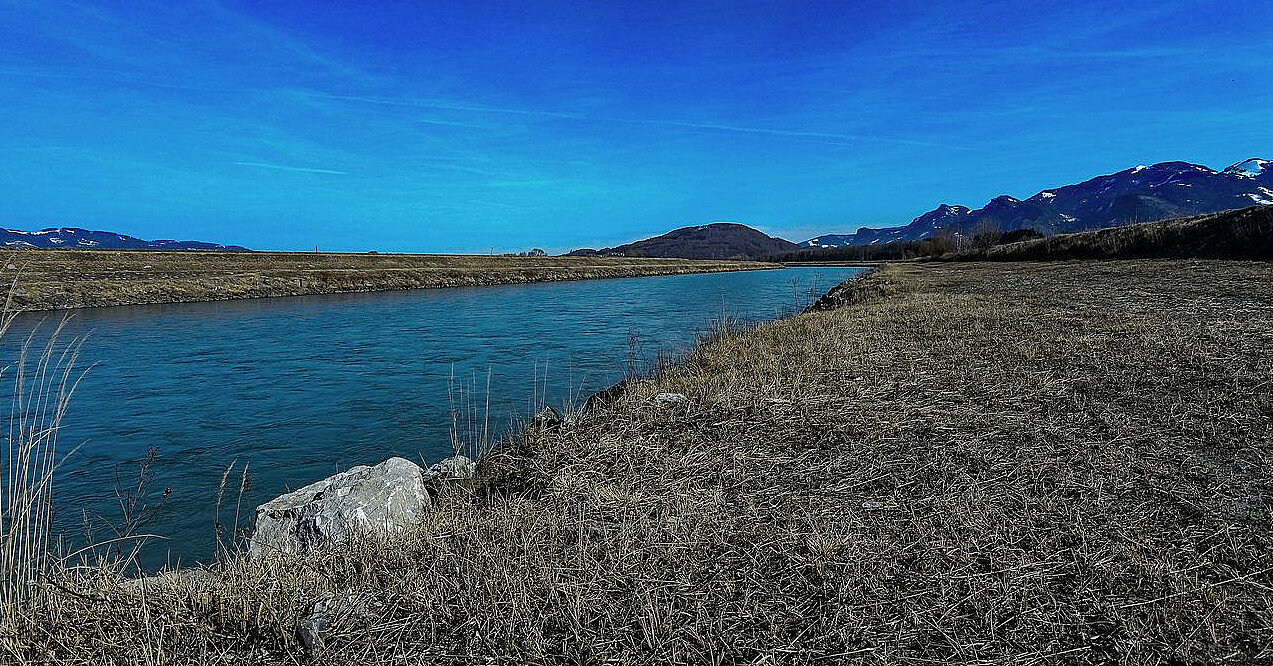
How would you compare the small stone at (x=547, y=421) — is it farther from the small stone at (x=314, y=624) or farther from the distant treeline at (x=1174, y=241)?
the distant treeline at (x=1174, y=241)

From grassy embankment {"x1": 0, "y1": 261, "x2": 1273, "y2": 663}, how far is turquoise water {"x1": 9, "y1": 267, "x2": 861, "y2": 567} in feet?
7.53

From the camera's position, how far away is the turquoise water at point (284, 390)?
674 centimetres

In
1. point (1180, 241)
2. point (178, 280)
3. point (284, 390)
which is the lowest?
point (284, 390)

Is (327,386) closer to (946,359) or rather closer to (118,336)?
(946,359)

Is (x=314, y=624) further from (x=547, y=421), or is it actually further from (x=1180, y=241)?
(x=1180, y=241)

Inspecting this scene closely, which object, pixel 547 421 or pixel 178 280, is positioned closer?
pixel 547 421

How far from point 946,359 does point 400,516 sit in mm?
6993

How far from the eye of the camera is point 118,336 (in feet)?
58.5

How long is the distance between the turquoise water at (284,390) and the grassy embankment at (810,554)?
2.29 meters

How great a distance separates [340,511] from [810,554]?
3046 millimetres

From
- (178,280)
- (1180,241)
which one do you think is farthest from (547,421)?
(1180,241)

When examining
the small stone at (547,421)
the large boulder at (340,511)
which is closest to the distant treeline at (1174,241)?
the small stone at (547,421)

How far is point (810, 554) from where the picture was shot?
3.38 metres

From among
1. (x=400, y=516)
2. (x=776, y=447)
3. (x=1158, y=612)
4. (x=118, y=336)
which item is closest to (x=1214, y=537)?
(x=1158, y=612)
